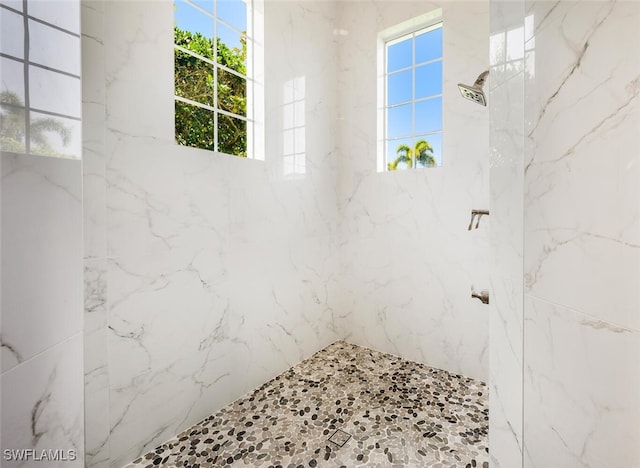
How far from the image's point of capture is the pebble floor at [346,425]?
1500mm

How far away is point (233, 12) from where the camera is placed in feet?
6.87

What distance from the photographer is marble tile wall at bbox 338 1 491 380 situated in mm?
2184

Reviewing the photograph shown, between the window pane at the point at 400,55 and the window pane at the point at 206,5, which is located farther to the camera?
the window pane at the point at 400,55

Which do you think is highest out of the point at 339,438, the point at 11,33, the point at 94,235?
the point at 11,33

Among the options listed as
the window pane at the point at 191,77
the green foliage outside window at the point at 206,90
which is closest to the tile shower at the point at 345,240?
the green foliage outside window at the point at 206,90

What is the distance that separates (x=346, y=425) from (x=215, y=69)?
2.25m

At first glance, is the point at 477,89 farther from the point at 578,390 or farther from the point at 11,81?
the point at 11,81

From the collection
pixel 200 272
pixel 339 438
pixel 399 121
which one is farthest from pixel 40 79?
pixel 399 121

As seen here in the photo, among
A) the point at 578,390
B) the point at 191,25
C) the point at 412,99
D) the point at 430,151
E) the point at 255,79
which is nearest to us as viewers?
the point at 578,390

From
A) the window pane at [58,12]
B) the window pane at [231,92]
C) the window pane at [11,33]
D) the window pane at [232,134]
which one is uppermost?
the window pane at [231,92]

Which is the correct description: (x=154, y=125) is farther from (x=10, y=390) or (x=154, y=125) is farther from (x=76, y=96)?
(x=10, y=390)

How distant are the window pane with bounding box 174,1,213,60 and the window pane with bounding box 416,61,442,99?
160 cm

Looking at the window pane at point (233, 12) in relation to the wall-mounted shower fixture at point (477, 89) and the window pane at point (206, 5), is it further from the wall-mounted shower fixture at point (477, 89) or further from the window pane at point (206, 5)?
the wall-mounted shower fixture at point (477, 89)

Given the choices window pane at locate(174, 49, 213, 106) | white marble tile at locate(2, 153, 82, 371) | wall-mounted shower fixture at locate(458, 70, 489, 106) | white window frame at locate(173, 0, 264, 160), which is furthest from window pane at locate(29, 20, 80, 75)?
window pane at locate(174, 49, 213, 106)
